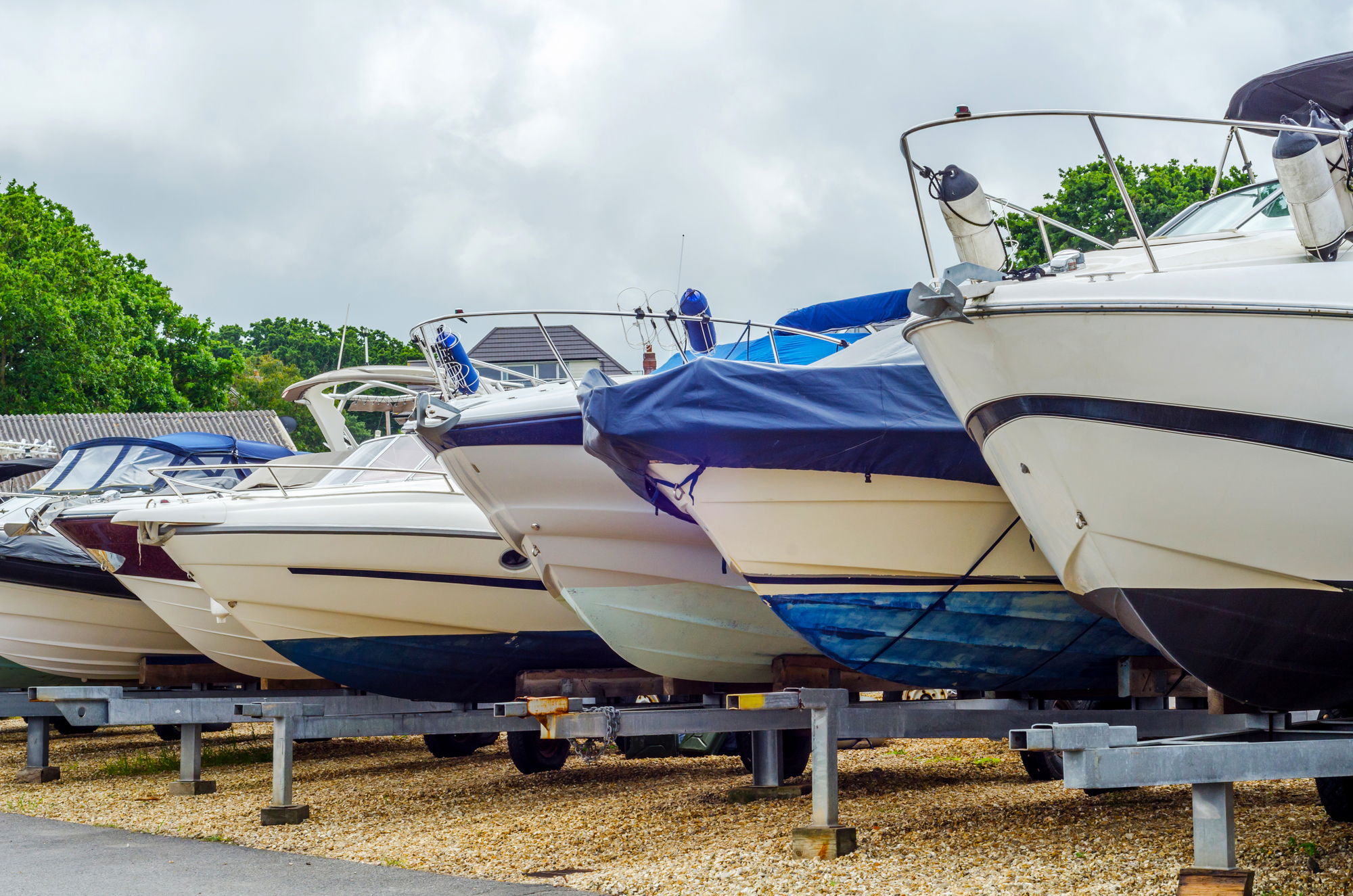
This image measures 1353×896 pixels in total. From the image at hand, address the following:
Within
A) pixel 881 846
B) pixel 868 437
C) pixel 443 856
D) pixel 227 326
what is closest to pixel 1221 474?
pixel 868 437

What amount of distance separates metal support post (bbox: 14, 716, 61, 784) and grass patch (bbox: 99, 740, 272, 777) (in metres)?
0.52

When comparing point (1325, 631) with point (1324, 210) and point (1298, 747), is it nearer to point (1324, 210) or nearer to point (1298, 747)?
point (1298, 747)

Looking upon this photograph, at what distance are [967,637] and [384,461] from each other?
16.3ft

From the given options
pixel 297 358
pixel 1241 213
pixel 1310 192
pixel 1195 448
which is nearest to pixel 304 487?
pixel 1241 213

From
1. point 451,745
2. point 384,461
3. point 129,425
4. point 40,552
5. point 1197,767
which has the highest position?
point 129,425

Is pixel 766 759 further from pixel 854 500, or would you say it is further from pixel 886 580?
pixel 854 500

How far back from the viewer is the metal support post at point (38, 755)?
9.16 meters

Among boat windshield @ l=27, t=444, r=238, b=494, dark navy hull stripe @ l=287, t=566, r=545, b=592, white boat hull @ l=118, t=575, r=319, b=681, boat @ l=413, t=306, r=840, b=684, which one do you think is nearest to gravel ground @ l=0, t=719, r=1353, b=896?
white boat hull @ l=118, t=575, r=319, b=681

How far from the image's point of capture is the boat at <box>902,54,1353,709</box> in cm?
385

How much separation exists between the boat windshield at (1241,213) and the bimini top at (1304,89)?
364 mm

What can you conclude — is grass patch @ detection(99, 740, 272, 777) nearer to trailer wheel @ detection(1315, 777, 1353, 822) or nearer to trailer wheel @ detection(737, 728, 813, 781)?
trailer wheel @ detection(737, 728, 813, 781)

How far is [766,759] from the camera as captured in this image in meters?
6.96

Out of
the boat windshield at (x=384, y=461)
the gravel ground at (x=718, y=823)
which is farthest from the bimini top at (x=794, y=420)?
the boat windshield at (x=384, y=461)

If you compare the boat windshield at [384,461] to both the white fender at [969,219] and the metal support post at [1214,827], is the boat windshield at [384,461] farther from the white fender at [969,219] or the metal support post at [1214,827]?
the metal support post at [1214,827]
